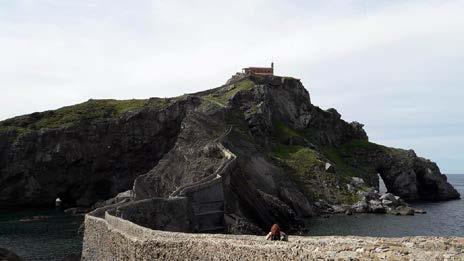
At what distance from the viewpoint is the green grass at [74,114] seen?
117250 millimetres

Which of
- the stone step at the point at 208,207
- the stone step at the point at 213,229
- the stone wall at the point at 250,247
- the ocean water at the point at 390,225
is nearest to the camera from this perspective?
the stone wall at the point at 250,247

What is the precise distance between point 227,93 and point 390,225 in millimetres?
53690

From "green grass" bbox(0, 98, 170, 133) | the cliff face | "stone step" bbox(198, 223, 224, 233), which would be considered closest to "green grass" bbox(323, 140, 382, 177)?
the cliff face

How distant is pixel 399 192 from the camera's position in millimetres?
120000

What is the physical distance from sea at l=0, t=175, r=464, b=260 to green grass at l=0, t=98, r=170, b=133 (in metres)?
28.8

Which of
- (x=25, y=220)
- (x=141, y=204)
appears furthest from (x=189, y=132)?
(x=141, y=204)

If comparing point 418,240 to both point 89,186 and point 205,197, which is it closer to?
point 205,197

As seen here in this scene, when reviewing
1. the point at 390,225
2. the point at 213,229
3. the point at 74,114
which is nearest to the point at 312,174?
the point at 390,225

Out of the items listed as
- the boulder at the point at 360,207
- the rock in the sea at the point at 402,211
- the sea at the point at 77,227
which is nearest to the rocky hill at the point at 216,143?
A: the boulder at the point at 360,207

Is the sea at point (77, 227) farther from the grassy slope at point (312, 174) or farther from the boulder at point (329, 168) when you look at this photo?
the boulder at point (329, 168)

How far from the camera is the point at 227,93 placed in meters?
116

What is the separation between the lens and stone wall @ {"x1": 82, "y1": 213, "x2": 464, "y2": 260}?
546 inches

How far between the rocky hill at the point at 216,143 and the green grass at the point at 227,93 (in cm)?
Answer: 23

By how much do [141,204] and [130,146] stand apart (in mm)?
72065
